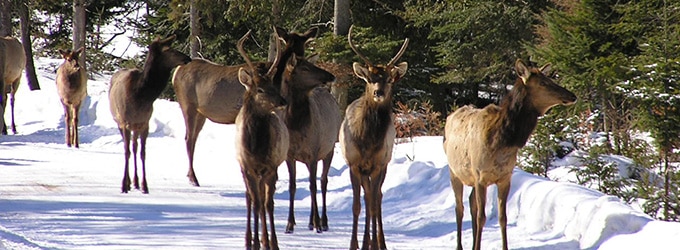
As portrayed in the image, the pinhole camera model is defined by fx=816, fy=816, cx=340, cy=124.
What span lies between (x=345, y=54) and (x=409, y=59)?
7008 millimetres

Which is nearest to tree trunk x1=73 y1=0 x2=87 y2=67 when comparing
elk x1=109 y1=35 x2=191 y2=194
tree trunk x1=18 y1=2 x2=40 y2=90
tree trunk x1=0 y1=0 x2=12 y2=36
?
tree trunk x1=0 y1=0 x2=12 y2=36

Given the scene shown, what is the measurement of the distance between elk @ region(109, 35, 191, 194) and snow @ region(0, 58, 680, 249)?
73cm

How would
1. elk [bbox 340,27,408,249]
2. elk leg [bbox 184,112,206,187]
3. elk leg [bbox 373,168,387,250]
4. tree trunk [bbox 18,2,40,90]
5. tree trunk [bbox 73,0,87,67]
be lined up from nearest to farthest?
elk [bbox 340,27,408,249]
elk leg [bbox 373,168,387,250]
elk leg [bbox 184,112,206,187]
tree trunk [bbox 73,0,87,67]
tree trunk [bbox 18,2,40,90]

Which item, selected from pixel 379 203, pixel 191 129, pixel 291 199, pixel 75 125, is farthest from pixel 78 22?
pixel 379 203

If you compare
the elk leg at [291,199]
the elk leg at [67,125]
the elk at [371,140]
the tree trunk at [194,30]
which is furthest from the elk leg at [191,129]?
the tree trunk at [194,30]

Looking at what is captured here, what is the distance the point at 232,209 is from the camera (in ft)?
32.4

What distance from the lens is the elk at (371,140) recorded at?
7410mm

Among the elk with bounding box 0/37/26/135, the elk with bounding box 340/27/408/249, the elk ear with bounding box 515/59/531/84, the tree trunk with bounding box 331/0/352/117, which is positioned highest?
the tree trunk with bounding box 331/0/352/117

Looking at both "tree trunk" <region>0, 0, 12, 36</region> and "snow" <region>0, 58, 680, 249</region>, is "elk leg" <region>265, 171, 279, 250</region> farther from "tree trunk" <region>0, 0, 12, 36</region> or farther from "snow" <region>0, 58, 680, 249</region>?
"tree trunk" <region>0, 0, 12, 36</region>

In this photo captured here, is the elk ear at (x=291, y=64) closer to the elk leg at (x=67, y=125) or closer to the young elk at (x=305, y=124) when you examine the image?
the young elk at (x=305, y=124)

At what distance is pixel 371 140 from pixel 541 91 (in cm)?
159

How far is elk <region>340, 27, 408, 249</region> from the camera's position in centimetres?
741

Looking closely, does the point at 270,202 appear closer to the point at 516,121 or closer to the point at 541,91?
the point at 516,121

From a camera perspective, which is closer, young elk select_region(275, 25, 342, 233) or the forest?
young elk select_region(275, 25, 342, 233)
